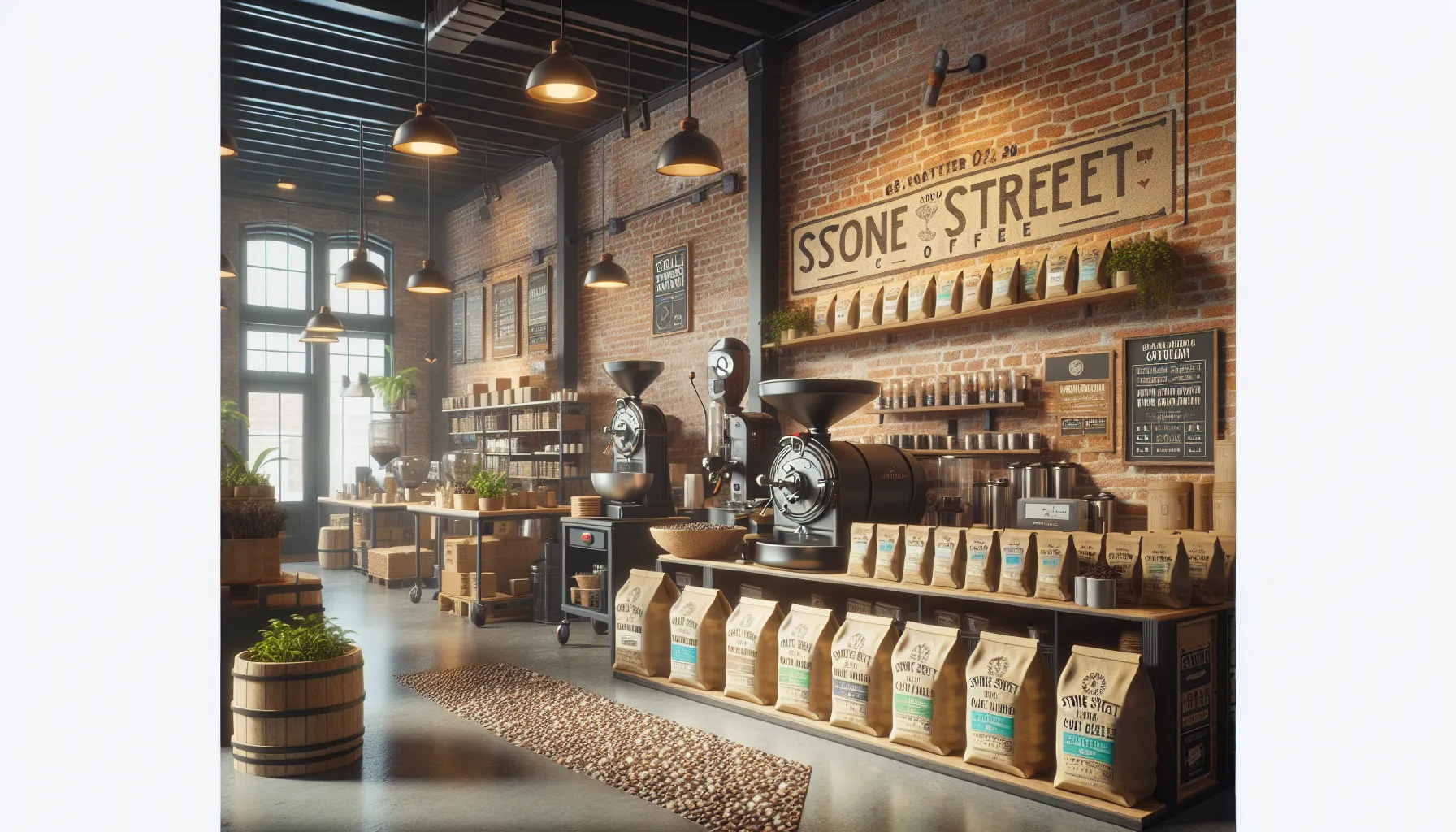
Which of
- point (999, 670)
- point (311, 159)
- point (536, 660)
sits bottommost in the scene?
point (536, 660)

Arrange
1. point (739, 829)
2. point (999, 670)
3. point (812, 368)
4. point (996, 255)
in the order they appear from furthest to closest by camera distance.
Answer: point (812, 368), point (996, 255), point (999, 670), point (739, 829)

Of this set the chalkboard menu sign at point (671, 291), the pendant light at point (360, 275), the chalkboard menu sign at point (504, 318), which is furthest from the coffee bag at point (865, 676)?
the chalkboard menu sign at point (504, 318)

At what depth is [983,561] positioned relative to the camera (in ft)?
13.0

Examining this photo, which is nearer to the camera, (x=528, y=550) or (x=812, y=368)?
(x=812, y=368)

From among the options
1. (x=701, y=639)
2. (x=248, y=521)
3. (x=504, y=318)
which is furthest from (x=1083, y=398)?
(x=504, y=318)

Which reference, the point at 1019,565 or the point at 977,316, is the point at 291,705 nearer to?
the point at 1019,565

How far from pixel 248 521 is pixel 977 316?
3602mm

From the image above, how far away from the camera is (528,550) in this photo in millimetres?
7652

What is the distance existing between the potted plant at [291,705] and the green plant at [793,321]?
3467 millimetres

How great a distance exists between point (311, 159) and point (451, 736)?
24.6ft

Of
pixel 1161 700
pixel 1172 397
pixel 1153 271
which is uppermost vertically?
pixel 1153 271

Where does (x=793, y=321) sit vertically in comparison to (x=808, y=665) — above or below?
above
